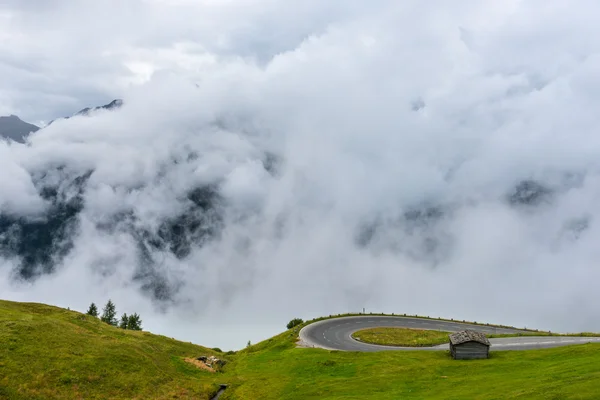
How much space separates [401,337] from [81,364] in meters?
71.2

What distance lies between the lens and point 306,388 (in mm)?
67750

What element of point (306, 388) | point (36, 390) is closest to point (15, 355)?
point (36, 390)

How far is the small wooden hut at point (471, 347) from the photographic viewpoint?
76.2 meters

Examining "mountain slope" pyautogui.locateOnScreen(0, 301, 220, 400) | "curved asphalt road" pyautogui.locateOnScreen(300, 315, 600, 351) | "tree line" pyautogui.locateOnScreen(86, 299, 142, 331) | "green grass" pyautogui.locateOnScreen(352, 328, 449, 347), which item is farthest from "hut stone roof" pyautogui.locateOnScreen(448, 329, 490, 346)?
"tree line" pyautogui.locateOnScreen(86, 299, 142, 331)

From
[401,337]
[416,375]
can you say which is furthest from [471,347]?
[401,337]

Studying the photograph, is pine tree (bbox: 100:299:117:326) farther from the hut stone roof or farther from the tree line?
the hut stone roof

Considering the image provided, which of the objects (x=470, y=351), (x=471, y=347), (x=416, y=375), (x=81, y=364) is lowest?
(x=416, y=375)

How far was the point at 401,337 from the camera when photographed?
107 m

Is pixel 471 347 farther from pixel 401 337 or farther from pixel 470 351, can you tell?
pixel 401 337

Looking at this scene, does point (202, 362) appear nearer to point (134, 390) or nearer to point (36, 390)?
point (134, 390)

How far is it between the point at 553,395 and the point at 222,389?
5417cm

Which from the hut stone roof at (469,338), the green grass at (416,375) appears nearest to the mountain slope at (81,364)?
the green grass at (416,375)

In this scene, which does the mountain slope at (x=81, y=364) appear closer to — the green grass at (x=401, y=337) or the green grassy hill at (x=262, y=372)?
the green grassy hill at (x=262, y=372)

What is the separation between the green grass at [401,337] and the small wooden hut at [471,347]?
18121 millimetres
